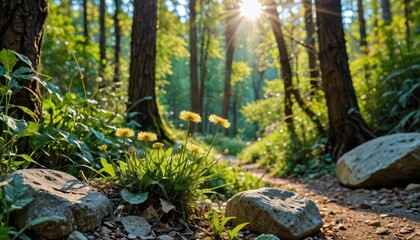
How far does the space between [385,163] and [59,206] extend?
352cm

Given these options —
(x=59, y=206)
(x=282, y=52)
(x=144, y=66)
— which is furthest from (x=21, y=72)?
(x=282, y=52)

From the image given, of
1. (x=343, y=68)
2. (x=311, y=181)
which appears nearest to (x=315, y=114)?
(x=343, y=68)

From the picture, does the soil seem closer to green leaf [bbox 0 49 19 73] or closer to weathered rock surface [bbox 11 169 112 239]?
weathered rock surface [bbox 11 169 112 239]

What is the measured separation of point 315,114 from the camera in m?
6.61

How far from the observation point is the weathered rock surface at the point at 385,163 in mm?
3723

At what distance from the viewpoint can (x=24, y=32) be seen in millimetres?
2482

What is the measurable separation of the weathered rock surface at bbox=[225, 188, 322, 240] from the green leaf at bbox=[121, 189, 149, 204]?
712mm

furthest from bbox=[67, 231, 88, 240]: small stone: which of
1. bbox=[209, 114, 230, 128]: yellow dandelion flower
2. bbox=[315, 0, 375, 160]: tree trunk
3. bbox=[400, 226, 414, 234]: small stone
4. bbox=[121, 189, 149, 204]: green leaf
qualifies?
bbox=[315, 0, 375, 160]: tree trunk

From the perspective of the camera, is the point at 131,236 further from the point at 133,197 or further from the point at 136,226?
the point at 133,197

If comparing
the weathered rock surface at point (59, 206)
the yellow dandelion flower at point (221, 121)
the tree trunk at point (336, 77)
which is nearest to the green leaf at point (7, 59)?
the weathered rock surface at point (59, 206)

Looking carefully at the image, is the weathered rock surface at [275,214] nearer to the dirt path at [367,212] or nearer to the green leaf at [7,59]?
the dirt path at [367,212]

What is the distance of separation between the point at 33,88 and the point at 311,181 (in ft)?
13.7

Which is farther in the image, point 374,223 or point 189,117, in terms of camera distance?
point 374,223

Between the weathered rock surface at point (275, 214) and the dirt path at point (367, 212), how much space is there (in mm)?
152
